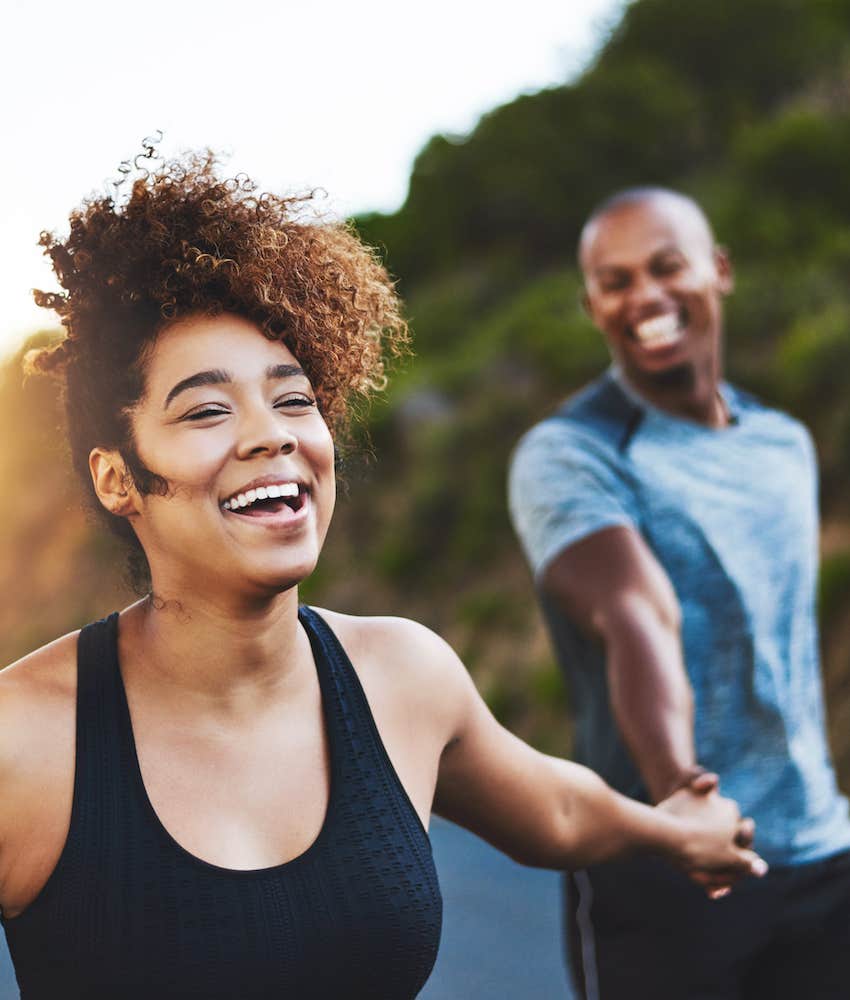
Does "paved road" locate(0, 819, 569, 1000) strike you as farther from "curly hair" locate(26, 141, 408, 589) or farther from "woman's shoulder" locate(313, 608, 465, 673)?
"curly hair" locate(26, 141, 408, 589)

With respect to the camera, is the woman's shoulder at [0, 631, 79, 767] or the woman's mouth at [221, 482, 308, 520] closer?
the woman's shoulder at [0, 631, 79, 767]

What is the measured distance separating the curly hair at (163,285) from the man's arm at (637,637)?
40.0 inches

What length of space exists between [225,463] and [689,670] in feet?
4.94

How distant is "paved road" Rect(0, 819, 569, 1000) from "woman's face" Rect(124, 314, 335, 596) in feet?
14.0

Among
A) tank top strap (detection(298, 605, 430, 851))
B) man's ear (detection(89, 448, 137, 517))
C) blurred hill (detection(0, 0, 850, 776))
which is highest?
blurred hill (detection(0, 0, 850, 776))

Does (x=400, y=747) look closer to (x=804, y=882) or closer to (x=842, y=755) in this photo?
(x=804, y=882)

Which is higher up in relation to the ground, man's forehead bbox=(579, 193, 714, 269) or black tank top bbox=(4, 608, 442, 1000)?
man's forehead bbox=(579, 193, 714, 269)

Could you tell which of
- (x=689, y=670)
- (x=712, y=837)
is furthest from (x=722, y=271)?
(x=712, y=837)

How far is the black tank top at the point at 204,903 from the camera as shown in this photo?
175 cm

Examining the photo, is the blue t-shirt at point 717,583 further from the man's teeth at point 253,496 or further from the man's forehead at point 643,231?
the man's teeth at point 253,496

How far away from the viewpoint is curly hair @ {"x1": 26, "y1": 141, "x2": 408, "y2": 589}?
1975 mm

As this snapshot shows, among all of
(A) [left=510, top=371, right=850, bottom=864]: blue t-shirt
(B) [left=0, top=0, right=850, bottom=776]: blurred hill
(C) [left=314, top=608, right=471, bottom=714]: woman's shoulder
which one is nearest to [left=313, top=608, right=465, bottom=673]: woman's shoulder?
(C) [left=314, top=608, right=471, bottom=714]: woman's shoulder

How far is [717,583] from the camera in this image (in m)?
3.07

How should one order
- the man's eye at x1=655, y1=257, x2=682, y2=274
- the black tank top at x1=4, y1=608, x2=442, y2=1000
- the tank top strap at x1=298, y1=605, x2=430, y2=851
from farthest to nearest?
the man's eye at x1=655, y1=257, x2=682, y2=274, the tank top strap at x1=298, y1=605, x2=430, y2=851, the black tank top at x1=4, y1=608, x2=442, y2=1000
